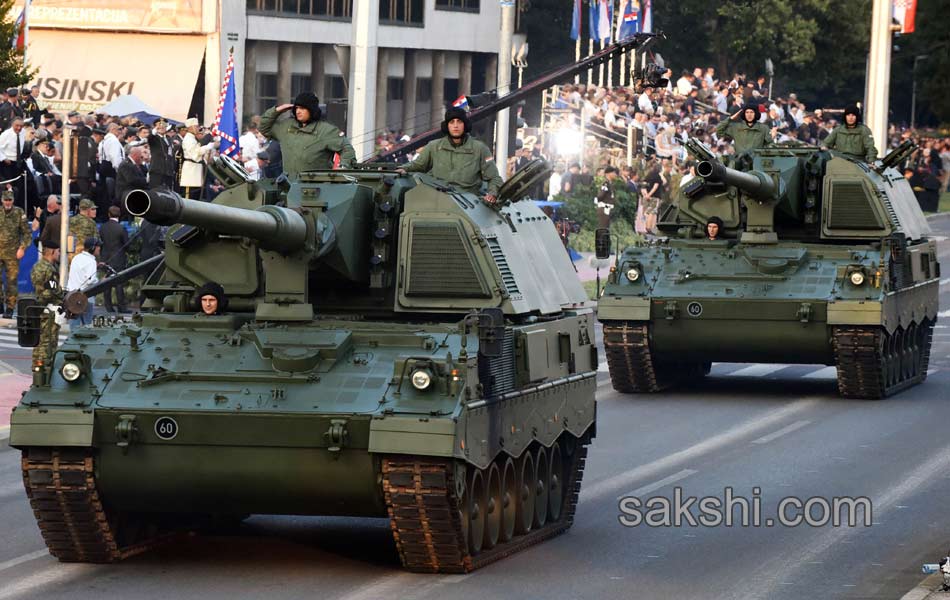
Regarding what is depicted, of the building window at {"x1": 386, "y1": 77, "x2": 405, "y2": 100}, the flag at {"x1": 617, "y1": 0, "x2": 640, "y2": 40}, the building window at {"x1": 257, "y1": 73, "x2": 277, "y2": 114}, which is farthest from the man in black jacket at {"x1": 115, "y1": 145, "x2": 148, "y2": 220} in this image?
the building window at {"x1": 386, "y1": 77, "x2": 405, "y2": 100}

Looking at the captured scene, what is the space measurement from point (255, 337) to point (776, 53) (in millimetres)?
59195

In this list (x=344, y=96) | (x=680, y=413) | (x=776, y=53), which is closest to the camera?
(x=680, y=413)

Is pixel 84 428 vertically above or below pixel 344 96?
below

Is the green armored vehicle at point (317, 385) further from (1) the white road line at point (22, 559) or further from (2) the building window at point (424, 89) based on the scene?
(2) the building window at point (424, 89)

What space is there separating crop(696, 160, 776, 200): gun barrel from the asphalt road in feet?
8.91

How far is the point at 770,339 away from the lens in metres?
25.4

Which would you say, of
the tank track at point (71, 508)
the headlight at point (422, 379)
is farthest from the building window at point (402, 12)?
the headlight at point (422, 379)

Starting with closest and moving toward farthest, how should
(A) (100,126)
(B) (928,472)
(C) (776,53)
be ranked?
1. (B) (928,472)
2. (A) (100,126)
3. (C) (776,53)

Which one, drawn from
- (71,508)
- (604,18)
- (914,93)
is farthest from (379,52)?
(71,508)

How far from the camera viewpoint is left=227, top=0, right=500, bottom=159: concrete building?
54.0 metres

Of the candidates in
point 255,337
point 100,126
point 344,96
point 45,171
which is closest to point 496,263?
point 255,337

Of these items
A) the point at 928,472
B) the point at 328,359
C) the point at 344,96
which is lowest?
the point at 928,472

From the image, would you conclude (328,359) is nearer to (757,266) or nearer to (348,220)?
(348,220)

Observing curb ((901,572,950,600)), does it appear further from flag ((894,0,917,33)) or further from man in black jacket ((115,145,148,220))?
flag ((894,0,917,33))
